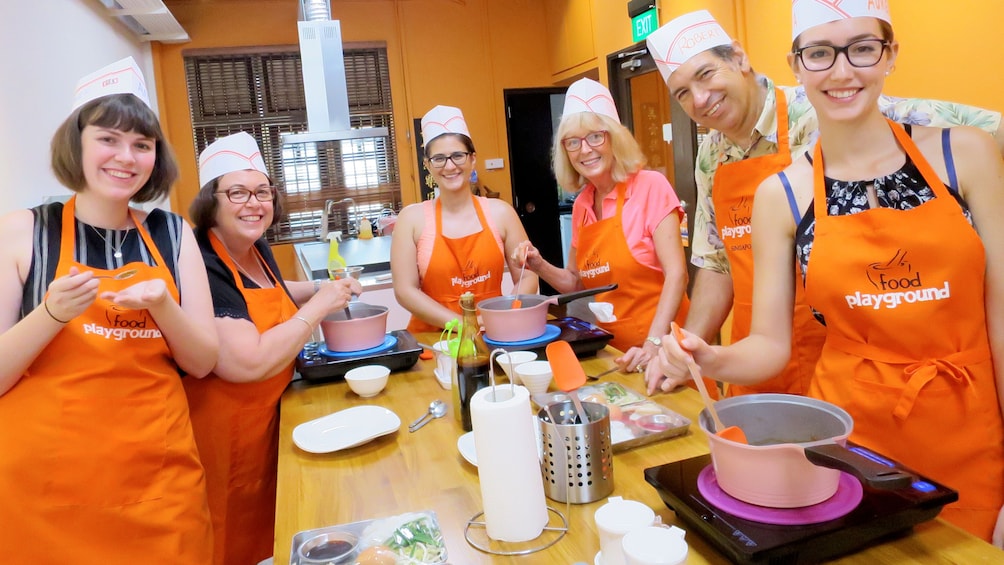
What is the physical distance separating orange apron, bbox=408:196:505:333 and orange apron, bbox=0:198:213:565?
1.14 meters

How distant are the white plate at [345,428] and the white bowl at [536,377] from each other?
327 mm

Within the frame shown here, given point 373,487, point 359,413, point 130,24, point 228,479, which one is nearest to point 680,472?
point 373,487

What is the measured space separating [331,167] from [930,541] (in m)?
6.64

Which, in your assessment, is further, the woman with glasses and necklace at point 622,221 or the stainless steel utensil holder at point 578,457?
the woman with glasses and necklace at point 622,221

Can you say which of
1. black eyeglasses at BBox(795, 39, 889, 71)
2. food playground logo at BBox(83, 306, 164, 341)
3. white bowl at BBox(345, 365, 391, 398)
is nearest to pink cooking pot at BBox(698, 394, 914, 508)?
black eyeglasses at BBox(795, 39, 889, 71)

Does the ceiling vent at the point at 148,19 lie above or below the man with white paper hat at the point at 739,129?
above

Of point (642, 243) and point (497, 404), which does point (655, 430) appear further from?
point (642, 243)

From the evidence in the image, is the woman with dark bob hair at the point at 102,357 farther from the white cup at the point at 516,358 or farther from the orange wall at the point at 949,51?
the orange wall at the point at 949,51

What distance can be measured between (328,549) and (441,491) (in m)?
0.27

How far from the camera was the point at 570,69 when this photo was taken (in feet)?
21.8

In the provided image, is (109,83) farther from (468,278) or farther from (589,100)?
(589,100)

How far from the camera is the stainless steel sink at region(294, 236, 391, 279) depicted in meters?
4.10

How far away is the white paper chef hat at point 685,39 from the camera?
1.80 meters

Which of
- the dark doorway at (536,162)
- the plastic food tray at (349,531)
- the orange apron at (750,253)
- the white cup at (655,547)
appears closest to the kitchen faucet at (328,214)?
the dark doorway at (536,162)
